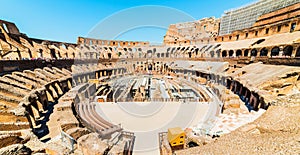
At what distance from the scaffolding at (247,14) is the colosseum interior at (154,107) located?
43.6 inches

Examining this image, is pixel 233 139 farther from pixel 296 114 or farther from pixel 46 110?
pixel 46 110

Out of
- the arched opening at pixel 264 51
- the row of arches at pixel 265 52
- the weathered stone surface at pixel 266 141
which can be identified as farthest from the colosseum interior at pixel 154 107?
the arched opening at pixel 264 51

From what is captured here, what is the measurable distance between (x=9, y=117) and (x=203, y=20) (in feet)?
149

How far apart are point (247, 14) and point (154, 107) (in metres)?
35.4

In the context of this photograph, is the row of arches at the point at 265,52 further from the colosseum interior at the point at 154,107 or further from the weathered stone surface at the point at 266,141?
the weathered stone surface at the point at 266,141

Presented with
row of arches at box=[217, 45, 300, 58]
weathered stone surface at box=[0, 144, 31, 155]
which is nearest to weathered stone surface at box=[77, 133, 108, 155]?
weathered stone surface at box=[0, 144, 31, 155]

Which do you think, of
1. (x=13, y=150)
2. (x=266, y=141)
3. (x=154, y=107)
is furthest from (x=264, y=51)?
(x=13, y=150)

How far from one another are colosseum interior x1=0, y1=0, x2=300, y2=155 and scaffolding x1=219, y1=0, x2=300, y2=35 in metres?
1.11

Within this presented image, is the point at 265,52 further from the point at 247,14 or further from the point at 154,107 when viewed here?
the point at 154,107

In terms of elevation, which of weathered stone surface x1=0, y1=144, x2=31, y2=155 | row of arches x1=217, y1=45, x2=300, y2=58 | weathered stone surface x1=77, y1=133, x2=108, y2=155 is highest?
row of arches x1=217, y1=45, x2=300, y2=58

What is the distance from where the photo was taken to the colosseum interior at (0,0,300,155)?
3.89m

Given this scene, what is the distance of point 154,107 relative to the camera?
11438 millimetres

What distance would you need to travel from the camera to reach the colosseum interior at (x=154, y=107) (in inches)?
153

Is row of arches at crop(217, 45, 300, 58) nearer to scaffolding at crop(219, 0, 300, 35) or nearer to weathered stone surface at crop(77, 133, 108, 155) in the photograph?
scaffolding at crop(219, 0, 300, 35)
